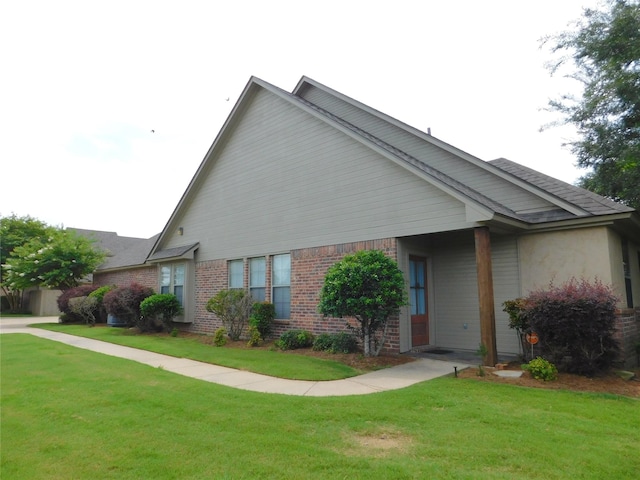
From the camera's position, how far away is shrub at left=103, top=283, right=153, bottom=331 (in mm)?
15055

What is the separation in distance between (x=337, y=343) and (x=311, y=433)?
17.1 ft

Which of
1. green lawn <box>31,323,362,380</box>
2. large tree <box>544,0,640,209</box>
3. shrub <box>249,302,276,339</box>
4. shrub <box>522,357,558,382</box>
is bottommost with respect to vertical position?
green lawn <box>31,323,362,380</box>

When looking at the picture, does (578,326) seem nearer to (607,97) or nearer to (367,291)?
(367,291)

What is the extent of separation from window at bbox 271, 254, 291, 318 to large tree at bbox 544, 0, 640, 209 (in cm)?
1062

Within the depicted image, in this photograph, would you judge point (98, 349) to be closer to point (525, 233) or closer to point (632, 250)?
point (525, 233)

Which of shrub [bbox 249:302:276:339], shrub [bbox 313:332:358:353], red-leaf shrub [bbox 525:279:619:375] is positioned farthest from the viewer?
shrub [bbox 249:302:276:339]

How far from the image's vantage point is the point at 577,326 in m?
6.74

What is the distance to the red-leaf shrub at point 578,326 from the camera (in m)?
6.68

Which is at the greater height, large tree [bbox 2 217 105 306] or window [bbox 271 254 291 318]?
large tree [bbox 2 217 105 306]

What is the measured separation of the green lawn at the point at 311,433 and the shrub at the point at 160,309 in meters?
7.59

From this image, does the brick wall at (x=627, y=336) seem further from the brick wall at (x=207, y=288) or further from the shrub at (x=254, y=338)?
the brick wall at (x=207, y=288)

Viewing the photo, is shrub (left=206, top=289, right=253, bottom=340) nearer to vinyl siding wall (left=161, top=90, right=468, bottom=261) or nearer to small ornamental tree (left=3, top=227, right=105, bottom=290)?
vinyl siding wall (left=161, top=90, right=468, bottom=261)

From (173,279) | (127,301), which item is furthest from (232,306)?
(127,301)

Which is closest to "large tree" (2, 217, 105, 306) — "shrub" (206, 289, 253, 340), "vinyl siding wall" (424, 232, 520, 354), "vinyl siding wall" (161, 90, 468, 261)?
"vinyl siding wall" (161, 90, 468, 261)
